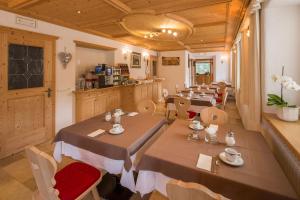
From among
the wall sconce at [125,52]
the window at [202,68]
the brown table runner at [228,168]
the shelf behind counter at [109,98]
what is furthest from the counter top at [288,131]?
the window at [202,68]

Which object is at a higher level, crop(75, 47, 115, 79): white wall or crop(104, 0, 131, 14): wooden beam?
crop(104, 0, 131, 14): wooden beam

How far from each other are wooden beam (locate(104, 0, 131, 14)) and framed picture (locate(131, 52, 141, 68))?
11.1 feet

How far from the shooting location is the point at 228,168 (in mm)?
1197

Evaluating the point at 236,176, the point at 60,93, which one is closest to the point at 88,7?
the point at 60,93

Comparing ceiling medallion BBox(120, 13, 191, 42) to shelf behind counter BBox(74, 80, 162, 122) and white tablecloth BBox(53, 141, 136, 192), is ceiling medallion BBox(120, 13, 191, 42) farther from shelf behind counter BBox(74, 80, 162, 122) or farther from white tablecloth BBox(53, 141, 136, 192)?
white tablecloth BBox(53, 141, 136, 192)

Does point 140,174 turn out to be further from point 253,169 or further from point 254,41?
point 254,41

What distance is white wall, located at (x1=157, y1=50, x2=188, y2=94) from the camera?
7965 millimetres

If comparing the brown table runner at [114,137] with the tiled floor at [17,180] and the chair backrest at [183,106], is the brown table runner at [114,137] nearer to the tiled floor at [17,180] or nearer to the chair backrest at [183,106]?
the tiled floor at [17,180]

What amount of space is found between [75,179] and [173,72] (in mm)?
7221

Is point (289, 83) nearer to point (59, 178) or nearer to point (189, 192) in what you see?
point (189, 192)

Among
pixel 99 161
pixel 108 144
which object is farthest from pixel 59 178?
pixel 108 144

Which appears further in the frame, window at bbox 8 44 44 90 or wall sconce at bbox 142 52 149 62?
wall sconce at bbox 142 52 149 62

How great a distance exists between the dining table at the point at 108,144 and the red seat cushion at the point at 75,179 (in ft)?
0.40

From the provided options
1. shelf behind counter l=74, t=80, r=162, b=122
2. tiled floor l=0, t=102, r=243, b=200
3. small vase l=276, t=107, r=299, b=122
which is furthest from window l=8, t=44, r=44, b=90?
small vase l=276, t=107, r=299, b=122
